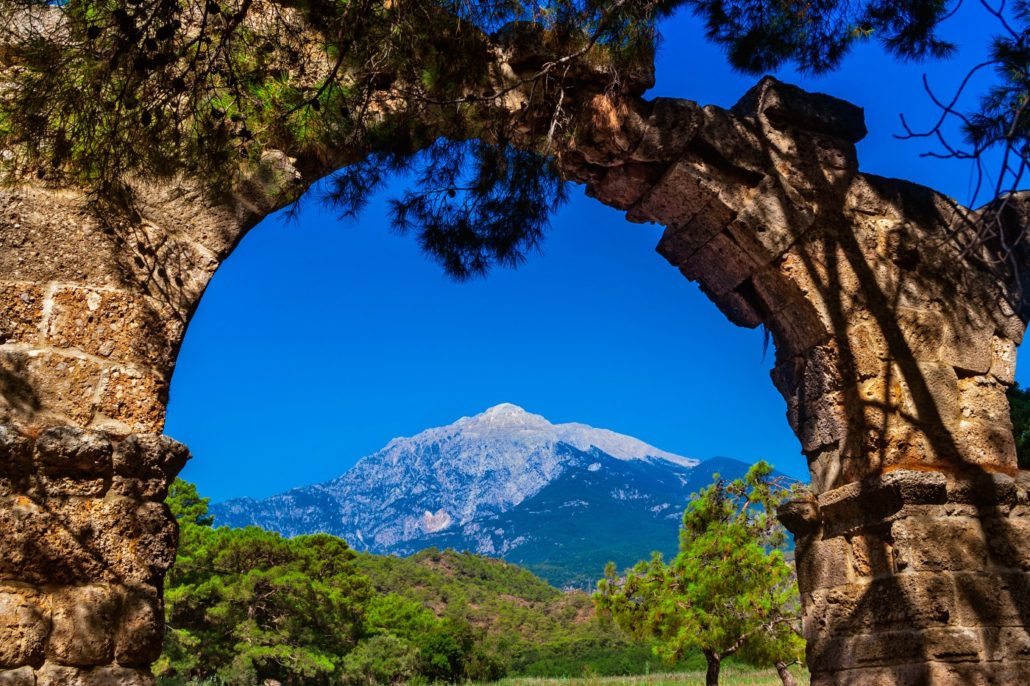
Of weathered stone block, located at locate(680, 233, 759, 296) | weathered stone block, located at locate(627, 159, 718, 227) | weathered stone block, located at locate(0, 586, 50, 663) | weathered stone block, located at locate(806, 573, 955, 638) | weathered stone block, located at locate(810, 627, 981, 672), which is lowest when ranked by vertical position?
weathered stone block, located at locate(0, 586, 50, 663)

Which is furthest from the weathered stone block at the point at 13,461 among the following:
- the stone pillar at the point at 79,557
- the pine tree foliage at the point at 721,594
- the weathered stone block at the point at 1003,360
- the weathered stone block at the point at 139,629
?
the pine tree foliage at the point at 721,594

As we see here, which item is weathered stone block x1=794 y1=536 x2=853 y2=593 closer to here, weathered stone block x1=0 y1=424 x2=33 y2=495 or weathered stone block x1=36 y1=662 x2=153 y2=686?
weathered stone block x1=36 y1=662 x2=153 y2=686

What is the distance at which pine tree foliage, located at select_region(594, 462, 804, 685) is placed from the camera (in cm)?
1062

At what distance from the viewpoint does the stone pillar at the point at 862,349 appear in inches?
150

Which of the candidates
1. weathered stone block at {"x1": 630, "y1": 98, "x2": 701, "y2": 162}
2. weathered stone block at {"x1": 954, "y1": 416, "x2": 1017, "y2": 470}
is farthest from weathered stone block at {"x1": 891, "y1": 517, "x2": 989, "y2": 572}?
weathered stone block at {"x1": 630, "y1": 98, "x2": 701, "y2": 162}

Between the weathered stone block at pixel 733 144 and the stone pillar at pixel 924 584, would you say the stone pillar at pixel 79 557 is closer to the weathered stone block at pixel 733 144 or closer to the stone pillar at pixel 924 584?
the stone pillar at pixel 924 584

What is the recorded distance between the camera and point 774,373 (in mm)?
4910

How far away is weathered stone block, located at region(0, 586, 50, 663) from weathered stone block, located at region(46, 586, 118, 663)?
0.03m

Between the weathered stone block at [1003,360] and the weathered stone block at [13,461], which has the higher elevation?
the weathered stone block at [1003,360]

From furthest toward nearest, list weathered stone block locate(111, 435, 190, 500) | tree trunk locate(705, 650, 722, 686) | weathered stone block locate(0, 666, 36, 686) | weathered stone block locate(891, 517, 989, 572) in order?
tree trunk locate(705, 650, 722, 686)
weathered stone block locate(891, 517, 989, 572)
weathered stone block locate(111, 435, 190, 500)
weathered stone block locate(0, 666, 36, 686)

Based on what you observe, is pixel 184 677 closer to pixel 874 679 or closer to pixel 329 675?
pixel 329 675

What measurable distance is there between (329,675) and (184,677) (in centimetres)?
285

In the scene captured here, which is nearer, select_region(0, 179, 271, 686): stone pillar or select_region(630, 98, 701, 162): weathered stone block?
select_region(0, 179, 271, 686): stone pillar

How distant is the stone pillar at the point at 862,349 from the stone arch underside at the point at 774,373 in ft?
0.04
